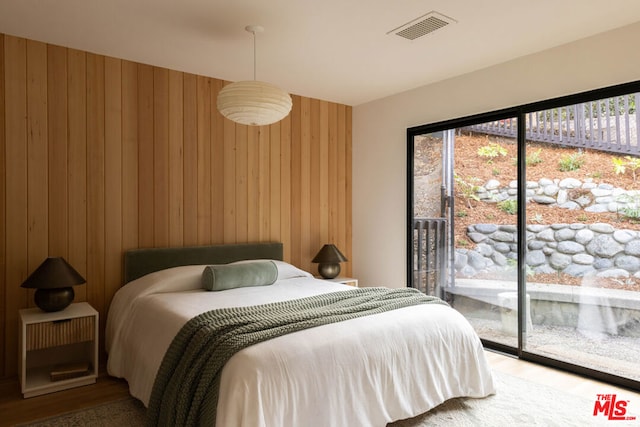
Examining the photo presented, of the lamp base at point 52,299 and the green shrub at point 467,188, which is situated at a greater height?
the green shrub at point 467,188

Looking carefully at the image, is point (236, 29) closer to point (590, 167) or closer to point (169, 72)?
point (169, 72)

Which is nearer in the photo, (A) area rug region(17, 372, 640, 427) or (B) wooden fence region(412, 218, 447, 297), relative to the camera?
(A) area rug region(17, 372, 640, 427)

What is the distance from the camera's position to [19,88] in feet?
10.1

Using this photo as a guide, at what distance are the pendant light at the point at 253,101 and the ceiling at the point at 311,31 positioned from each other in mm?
481

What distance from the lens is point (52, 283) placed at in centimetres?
283

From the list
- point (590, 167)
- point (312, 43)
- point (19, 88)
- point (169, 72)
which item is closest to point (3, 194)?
point (19, 88)

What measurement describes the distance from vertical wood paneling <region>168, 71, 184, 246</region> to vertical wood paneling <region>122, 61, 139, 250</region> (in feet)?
0.92

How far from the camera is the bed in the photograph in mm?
1882

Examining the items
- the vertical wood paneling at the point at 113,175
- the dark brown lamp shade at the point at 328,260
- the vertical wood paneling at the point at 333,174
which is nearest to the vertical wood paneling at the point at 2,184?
the vertical wood paneling at the point at 113,175

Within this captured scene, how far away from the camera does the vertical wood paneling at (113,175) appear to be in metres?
3.41

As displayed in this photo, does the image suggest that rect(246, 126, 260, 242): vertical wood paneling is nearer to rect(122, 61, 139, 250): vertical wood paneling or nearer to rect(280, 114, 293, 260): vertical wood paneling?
rect(280, 114, 293, 260): vertical wood paneling

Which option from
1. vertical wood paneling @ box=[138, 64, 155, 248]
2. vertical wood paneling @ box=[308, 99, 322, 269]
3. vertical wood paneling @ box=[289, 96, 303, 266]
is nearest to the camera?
vertical wood paneling @ box=[138, 64, 155, 248]

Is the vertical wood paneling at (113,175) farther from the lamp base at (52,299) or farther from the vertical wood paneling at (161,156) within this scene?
the lamp base at (52,299)

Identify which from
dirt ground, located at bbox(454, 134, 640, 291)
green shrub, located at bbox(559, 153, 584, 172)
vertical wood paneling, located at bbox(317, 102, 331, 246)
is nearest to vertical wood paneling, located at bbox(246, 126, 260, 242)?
vertical wood paneling, located at bbox(317, 102, 331, 246)
